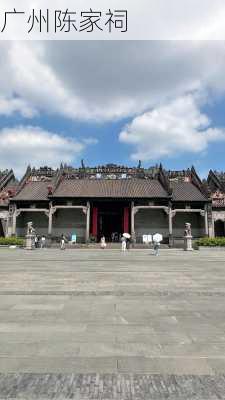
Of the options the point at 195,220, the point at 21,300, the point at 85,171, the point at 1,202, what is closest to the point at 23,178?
the point at 1,202

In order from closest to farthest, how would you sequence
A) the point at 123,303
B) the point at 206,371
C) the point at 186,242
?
the point at 206,371
the point at 123,303
the point at 186,242

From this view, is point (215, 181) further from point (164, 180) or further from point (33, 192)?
point (33, 192)

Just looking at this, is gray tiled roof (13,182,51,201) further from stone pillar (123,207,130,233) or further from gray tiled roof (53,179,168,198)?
stone pillar (123,207,130,233)

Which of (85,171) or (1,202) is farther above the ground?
(85,171)

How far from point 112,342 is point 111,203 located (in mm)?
31562

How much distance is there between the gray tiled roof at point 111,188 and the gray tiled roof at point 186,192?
1441 millimetres

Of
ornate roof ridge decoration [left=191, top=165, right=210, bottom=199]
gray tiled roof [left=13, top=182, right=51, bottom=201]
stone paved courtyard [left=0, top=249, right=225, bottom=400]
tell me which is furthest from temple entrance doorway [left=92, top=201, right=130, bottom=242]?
stone paved courtyard [left=0, top=249, right=225, bottom=400]

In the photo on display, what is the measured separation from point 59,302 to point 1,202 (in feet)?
106

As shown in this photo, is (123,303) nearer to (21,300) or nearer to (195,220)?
(21,300)

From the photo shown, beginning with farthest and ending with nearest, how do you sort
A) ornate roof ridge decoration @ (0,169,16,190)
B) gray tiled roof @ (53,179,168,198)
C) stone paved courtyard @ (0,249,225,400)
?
ornate roof ridge decoration @ (0,169,16,190) → gray tiled roof @ (53,179,168,198) → stone paved courtyard @ (0,249,225,400)

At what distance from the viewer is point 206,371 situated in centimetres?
380

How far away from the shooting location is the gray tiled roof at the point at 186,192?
→ 1406 inches

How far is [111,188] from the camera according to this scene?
3725cm

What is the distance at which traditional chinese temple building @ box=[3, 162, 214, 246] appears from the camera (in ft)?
116
